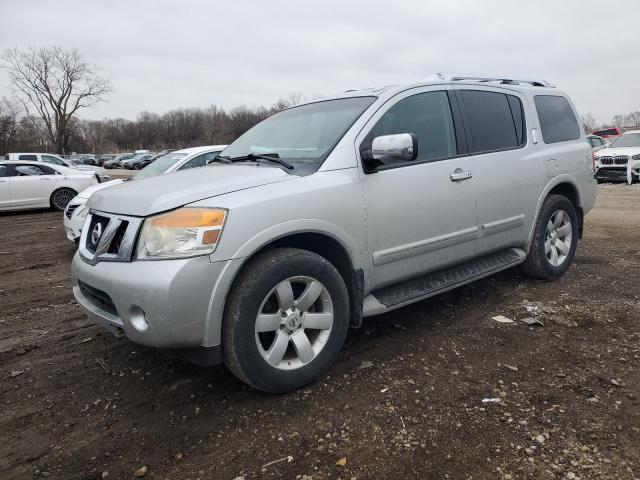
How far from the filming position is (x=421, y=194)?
3422 mm

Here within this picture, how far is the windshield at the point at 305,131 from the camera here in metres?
3.31

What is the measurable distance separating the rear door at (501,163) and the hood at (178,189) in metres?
1.85

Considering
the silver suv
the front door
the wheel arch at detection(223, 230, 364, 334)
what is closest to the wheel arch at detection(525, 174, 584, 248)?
the silver suv

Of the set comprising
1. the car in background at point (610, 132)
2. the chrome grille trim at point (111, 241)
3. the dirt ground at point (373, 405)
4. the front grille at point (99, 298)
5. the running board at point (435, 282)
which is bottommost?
the dirt ground at point (373, 405)

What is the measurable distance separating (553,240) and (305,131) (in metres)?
2.88

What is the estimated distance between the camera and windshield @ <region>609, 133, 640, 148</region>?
15.6 metres

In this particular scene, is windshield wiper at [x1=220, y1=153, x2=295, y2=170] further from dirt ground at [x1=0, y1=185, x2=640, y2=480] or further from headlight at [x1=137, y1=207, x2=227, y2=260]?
dirt ground at [x1=0, y1=185, x2=640, y2=480]

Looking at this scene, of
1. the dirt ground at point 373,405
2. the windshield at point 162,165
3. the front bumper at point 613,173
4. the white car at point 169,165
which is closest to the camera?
the dirt ground at point 373,405

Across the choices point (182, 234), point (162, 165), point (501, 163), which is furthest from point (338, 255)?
point (162, 165)

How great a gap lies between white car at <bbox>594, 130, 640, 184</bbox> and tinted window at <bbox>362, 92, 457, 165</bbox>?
1394 centimetres

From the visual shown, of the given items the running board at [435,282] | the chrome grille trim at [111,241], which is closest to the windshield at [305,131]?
the running board at [435,282]

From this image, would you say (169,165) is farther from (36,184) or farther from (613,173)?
(613,173)

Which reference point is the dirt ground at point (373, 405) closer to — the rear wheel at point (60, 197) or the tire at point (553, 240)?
the tire at point (553, 240)

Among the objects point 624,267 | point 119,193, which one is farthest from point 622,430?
point 624,267
